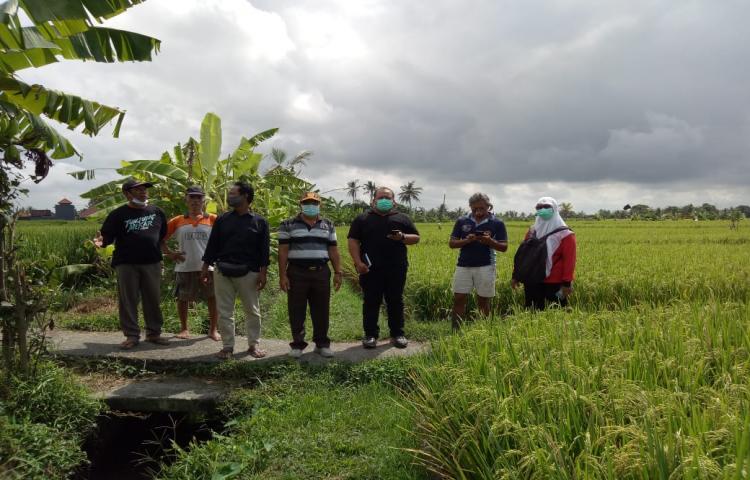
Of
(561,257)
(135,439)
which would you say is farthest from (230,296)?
(561,257)

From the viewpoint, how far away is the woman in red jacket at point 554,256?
514 cm

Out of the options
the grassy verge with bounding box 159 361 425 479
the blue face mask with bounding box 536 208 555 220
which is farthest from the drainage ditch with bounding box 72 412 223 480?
the blue face mask with bounding box 536 208 555 220

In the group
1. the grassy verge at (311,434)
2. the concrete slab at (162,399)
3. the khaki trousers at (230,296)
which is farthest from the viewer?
the khaki trousers at (230,296)

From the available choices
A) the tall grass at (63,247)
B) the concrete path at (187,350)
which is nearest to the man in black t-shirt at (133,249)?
the concrete path at (187,350)

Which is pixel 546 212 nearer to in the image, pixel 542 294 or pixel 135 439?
pixel 542 294

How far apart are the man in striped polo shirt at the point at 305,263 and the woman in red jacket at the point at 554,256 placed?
7.29 ft

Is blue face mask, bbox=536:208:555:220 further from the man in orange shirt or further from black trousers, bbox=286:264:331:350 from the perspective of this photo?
the man in orange shirt

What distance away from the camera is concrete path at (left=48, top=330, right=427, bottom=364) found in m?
4.97

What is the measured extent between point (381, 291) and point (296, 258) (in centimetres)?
105

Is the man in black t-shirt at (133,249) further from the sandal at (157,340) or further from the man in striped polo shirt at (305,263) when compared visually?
the man in striped polo shirt at (305,263)

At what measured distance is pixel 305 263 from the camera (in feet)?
16.3

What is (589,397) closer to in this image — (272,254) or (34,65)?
(34,65)

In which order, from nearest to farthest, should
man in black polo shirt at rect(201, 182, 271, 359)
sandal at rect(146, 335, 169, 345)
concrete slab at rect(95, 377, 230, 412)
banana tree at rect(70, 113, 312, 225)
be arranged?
concrete slab at rect(95, 377, 230, 412), man in black polo shirt at rect(201, 182, 271, 359), sandal at rect(146, 335, 169, 345), banana tree at rect(70, 113, 312, 225)

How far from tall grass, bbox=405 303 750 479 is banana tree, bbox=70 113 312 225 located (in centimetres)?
675
